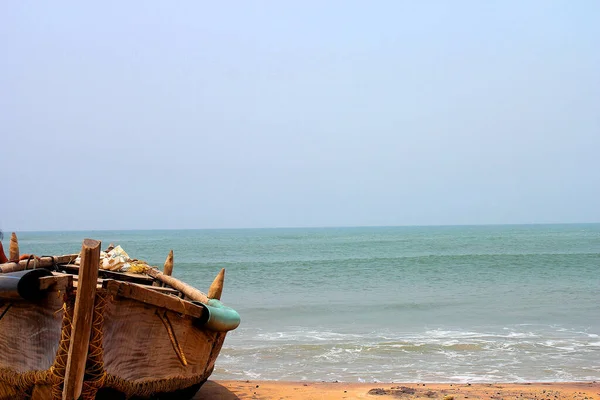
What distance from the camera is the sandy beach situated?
24.9 feet

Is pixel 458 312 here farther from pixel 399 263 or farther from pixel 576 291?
pixel 399 263

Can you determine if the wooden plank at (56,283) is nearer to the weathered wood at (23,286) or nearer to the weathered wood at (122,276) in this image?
the weathered wood at (23,286)

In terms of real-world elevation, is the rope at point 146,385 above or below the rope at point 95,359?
below

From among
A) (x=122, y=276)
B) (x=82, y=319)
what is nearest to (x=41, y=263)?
(x=122, y=276)

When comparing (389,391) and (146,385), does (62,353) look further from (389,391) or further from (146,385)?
(389,391)

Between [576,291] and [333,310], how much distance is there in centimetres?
907

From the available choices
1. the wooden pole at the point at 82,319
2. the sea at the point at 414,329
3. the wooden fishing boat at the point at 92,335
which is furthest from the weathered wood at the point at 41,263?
the sea at the point at 414,329

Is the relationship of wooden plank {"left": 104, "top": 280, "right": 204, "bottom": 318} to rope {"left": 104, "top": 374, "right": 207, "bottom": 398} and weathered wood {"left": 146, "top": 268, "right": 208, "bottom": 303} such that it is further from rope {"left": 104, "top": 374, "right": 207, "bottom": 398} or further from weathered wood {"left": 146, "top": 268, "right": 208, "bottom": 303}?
weathered wood {"left": 146, "top": 268, "right": 208, "bottom": 303}

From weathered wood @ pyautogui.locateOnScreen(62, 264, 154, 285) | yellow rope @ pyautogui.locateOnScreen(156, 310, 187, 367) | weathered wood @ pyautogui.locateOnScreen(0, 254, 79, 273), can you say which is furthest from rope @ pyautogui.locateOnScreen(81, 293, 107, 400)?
weathered wood @ pyautogui.locateOnScreen(0, 254, 79, 273)

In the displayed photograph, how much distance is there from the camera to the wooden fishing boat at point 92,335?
4.59 meters

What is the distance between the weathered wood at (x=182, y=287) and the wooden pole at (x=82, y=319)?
6.20ft

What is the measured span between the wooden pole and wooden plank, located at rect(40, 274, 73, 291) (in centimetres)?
21

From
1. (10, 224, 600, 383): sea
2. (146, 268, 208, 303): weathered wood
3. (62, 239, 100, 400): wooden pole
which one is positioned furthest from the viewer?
(10, 224, 600, 383): sea

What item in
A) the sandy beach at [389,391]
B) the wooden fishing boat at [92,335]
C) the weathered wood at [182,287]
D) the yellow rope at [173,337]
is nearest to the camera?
the wooden fishing boat at [92,335]
